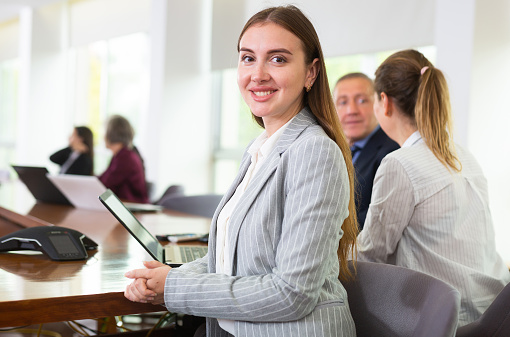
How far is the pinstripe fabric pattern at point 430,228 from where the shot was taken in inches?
80.2

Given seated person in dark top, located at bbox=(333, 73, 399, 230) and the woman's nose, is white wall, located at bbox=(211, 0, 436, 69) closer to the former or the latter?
seated person in dark top, located at bbox=(333, 73, 399, 230)

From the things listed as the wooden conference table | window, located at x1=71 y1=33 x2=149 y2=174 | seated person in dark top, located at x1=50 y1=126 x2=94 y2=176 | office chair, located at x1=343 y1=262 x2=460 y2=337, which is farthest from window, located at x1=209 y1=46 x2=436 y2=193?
office chair, located at x1=343 y1=262 x2=460 y2=337

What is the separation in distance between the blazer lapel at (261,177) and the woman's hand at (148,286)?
0.18 m

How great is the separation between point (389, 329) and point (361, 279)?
0.52ft

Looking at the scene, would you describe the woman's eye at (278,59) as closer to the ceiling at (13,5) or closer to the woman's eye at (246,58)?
the woman's eye at (246,58)

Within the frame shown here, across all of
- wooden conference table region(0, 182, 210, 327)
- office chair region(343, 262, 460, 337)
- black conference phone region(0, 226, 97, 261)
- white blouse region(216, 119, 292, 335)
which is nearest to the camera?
office chair region(343, 262, 460, 337)

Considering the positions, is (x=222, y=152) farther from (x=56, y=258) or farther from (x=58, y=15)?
(x=56, y=258)

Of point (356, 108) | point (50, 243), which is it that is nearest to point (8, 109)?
point (356, 108)

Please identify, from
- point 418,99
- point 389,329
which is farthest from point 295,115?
point 418,99

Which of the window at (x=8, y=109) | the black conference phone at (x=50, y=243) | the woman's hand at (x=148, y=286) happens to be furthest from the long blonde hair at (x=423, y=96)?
the window at (x=8, y=109)

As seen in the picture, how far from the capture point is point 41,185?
12.0 feet

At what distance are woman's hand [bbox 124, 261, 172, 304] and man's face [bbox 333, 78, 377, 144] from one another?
1.99m

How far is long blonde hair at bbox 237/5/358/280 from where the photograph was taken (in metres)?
1.55

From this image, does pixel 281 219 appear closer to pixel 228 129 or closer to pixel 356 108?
pixel 356 108
